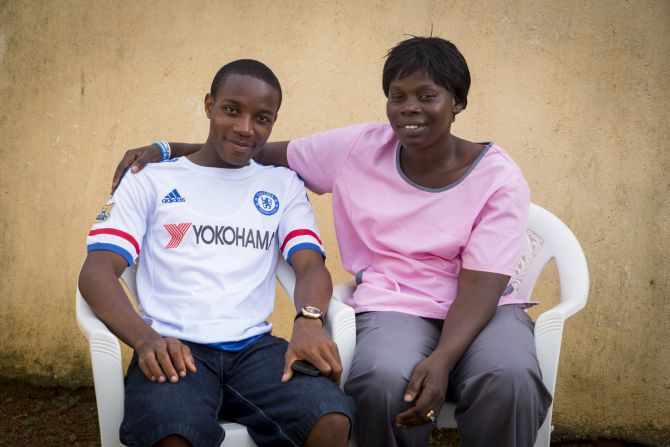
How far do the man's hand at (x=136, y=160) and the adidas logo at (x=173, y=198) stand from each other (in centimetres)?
14

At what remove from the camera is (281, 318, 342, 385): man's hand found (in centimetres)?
219

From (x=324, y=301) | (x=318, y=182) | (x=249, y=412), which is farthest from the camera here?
(x=318, y=182)

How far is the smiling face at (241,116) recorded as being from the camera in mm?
2461

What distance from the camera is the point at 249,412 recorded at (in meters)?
2.17

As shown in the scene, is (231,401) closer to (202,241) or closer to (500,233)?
(202,241)

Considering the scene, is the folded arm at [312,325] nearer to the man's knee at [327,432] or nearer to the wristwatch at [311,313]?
the wristwatch at [311,313]

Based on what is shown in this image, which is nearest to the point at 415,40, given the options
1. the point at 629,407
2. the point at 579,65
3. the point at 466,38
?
the point at 466,38

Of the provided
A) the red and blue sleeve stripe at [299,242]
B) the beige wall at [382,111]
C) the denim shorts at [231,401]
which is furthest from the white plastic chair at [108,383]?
the beige wall at [382,111]

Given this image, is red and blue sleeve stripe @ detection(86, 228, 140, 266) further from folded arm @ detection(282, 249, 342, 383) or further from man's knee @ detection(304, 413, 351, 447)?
man's knee @ detection(304, 413, 351, 447)

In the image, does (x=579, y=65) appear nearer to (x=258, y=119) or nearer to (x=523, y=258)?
(x=523, y=258)

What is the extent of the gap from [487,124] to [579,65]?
0.48 metres

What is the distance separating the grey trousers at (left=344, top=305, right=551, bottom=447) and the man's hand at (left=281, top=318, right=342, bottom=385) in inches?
4.6

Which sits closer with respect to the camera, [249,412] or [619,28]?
[249,412]

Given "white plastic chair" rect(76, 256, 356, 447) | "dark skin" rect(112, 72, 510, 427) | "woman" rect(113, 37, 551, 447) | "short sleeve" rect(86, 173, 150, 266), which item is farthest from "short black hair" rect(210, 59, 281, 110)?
"white plastic chair" rect(76, 256, 356, 447)
